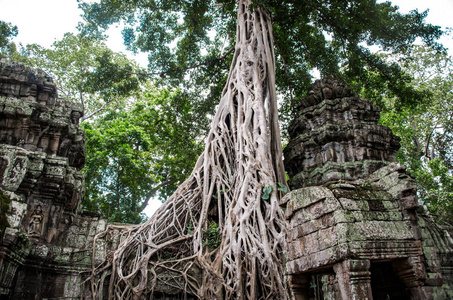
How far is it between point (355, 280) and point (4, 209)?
3.81 meters

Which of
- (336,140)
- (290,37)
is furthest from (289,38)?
(336,140)

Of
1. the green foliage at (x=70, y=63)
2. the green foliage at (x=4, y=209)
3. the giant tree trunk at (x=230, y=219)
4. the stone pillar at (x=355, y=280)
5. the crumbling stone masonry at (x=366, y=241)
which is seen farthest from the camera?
the green foliage at (x=70, y=63)

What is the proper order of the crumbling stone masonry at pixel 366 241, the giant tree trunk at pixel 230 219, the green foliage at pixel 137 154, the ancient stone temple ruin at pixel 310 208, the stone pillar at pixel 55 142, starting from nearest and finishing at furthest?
the crumbling stone masonry at pixel 366 241
the ancient stone temple ruin at pixel 310 208
the giant tree trunk at pixel 230 219
the stone pillar at pixel 55 142
the green foliage at pixel 137 154

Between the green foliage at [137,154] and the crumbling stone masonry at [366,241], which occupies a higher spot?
the green foliage at [137,154]

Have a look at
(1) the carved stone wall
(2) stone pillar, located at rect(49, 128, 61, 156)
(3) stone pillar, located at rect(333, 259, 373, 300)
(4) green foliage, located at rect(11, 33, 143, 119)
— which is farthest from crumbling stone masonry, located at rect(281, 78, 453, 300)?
(4) green foliage, located at rect(11, 33, 143, 119)

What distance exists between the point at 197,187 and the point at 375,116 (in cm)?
366

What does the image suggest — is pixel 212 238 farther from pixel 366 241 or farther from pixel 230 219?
pixel 366 241

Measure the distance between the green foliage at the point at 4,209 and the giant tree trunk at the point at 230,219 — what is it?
1274mm

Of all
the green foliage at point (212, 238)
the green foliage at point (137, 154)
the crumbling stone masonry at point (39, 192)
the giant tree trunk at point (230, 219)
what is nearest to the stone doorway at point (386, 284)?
the giant tree trunk at point (230, 219)

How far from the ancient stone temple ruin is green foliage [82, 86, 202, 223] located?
3.54 metres

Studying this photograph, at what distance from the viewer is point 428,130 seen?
1212 centimetres

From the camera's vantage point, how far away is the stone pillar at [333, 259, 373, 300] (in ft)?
7.47

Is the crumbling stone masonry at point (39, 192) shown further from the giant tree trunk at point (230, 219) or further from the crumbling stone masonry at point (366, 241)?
the crumbling stone masonry at point (366, 241)

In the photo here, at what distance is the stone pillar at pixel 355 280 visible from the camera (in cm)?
228
